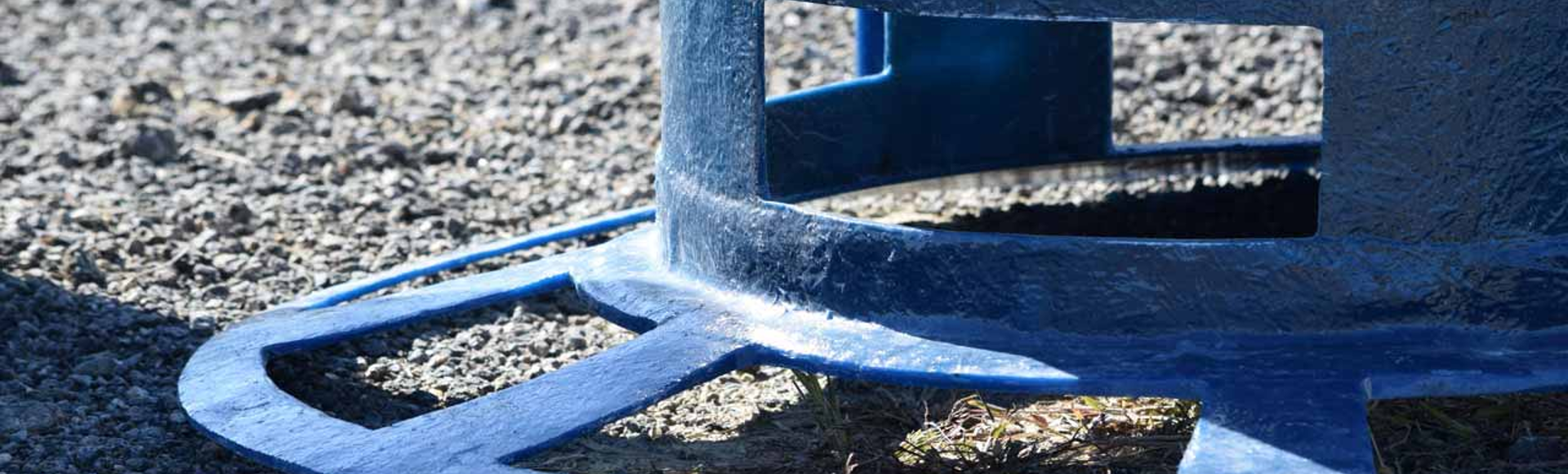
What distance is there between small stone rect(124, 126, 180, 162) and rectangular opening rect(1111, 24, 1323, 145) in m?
2.18

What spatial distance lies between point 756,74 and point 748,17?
0.07 meters

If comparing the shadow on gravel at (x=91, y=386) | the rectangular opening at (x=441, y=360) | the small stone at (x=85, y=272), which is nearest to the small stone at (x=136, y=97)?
the small stone at (x=85, y=272)

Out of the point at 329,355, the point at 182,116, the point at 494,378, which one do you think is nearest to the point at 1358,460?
the point at 494,378

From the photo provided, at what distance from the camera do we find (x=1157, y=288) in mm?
2555

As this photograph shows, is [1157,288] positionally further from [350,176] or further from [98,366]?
[350,176]

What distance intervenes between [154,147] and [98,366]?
157 cm

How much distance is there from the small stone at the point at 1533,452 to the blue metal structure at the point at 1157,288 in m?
0.26

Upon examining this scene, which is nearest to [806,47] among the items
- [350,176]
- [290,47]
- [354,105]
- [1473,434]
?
[354,105]

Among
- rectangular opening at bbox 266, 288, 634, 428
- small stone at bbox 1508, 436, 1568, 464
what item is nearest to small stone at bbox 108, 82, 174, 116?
rectangular opening at bbox 266, 288, 634, 428

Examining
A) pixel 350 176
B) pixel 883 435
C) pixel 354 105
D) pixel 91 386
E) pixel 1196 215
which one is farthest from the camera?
pixel 354 105

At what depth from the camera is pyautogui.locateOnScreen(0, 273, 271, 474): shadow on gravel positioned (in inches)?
115

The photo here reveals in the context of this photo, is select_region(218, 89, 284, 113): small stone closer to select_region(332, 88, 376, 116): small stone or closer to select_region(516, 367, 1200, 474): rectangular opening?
select_region(332, 88, 376, 116): small stone

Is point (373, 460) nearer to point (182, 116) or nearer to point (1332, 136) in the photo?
point (1332, 136)

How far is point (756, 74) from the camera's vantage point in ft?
9.04
